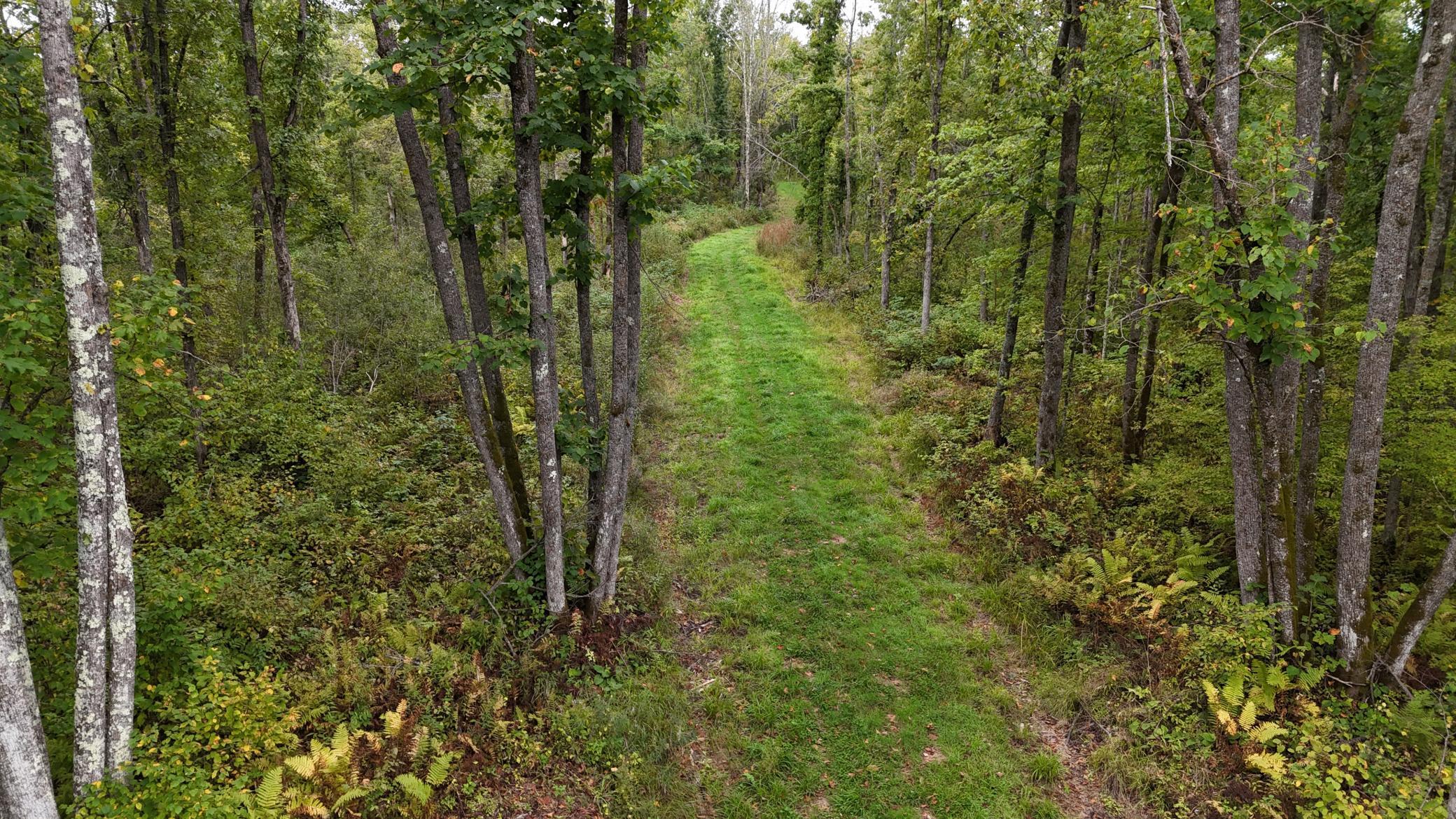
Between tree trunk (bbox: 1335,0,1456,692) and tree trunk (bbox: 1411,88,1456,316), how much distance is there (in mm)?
5828

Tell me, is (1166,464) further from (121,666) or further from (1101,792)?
(121,666)

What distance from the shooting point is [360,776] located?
5.29 m

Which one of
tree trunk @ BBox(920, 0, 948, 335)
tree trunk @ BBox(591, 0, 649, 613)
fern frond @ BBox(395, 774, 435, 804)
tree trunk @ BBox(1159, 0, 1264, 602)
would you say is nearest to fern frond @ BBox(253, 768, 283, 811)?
fern frond @ BBox(395, 774, 435, 804)

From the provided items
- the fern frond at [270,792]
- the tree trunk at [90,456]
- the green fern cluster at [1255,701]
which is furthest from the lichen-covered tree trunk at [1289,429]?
the tree trunk at [90,456]

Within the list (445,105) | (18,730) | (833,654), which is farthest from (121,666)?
(833,654)

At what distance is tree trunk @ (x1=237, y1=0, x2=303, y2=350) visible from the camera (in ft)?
40.7

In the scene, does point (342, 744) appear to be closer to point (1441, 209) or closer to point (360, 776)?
point (360, 776)

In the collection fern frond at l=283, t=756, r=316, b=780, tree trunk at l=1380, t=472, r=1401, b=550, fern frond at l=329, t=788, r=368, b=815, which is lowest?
fern frond at l=329, t=788, r=368, b=815

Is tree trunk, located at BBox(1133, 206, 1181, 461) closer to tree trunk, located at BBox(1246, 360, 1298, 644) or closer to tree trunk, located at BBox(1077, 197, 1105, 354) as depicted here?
tree trunk, located at BBox(1077, 197, 1105, 354)

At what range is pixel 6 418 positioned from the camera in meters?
4.63

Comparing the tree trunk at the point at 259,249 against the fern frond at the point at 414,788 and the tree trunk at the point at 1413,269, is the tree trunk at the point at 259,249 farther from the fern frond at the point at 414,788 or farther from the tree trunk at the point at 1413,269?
the tree trunk at the point at 1413,269

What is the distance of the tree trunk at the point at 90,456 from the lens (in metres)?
4.31

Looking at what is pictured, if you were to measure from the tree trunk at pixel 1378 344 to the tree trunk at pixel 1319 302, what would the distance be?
1.89 ft

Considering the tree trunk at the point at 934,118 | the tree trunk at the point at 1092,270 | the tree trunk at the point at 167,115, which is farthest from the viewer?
the tree trunk at the point at 934,118
